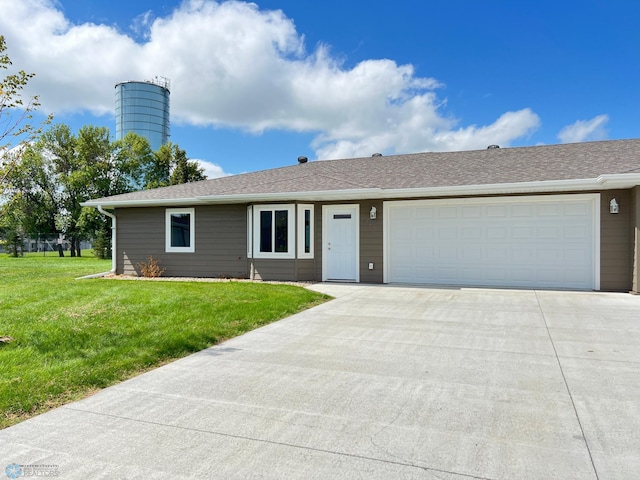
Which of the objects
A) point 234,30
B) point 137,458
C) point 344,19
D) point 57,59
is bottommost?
point 137,458

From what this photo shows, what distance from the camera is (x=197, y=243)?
1259 centimetres

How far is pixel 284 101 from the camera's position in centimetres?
1638

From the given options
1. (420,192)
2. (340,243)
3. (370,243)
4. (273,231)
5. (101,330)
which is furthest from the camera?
(273,231)

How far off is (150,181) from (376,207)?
28247mm

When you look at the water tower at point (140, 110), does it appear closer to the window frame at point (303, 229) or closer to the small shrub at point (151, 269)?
the small shrub at point (151, 269)

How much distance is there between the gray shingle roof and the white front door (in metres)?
0.87

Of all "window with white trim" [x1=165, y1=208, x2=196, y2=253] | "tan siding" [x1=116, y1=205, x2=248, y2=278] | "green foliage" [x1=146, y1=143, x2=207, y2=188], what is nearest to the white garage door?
"tan siding" [x1=116, y1=205, x2=248, y2=278]

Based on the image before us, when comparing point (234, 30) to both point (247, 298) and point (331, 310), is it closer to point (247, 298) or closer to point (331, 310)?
point (247, 298)

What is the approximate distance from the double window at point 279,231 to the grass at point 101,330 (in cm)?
260

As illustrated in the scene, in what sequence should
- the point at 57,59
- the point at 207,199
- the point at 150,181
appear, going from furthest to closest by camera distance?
the point at 150,181 → the point at 207,199 → the point at 57,59

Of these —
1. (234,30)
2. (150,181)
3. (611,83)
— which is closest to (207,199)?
(234,30)

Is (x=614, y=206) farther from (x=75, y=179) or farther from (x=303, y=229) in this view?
(x=75, y=179)

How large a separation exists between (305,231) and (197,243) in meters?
3.70

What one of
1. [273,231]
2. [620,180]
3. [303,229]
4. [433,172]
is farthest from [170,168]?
[620,180]
